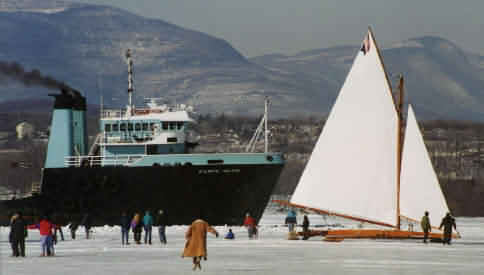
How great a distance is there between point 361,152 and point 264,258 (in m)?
13.8

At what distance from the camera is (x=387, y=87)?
52.8 meters

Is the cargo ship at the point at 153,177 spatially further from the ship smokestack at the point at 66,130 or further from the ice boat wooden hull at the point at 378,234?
the ice boat wooden hull at the point at 378,234

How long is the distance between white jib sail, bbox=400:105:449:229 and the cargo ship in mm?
23229

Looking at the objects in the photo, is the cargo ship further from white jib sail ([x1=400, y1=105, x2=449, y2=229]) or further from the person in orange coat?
the person in orange coat

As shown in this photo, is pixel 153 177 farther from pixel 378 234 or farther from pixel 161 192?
pixel 378 234

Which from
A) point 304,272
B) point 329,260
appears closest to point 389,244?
point 329,260

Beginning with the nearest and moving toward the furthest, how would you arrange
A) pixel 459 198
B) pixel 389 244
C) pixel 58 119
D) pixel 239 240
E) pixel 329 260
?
pixel 329 260, pixel 389 244, pixel 239 240, pixel 58 119, pixel 459 198

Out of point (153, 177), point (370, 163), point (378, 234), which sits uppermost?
point (370, 163)

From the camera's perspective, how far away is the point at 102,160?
76.6 m

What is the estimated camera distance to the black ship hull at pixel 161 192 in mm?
74688

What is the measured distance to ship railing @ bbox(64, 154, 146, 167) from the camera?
250 feet

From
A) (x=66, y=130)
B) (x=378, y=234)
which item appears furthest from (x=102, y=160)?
(x=378, y=234)

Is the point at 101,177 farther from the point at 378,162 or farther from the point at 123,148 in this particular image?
the point at 378,162

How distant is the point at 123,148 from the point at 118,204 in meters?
4.15
